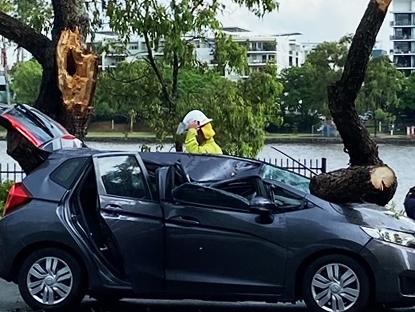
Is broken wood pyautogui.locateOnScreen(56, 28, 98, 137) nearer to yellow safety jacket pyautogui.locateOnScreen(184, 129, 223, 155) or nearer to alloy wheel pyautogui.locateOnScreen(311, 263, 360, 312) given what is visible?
yellow safety jacket pyautogui.locateOnScreen(184, 129, 223, 155)

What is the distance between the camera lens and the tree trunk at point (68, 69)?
13219 mm

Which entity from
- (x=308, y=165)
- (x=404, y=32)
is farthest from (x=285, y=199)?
(x=404, y=32)

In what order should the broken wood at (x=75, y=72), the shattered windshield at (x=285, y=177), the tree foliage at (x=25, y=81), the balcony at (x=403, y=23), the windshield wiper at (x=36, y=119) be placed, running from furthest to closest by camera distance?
the balcony at (x=403, y=23) → the tree foliage at (x=25, y=81) → the broken wood at (x=75, y=72) → the windshield wiper at (x=36, y=119) → the shattered windshield at (x=285, y=177)

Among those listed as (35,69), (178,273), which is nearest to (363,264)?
(178,273)

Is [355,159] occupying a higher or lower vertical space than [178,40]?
lower

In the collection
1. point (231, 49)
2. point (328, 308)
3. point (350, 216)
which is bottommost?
point (328, 308)

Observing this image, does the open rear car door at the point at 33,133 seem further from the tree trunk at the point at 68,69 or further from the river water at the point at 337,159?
the river water at the point at 337,159

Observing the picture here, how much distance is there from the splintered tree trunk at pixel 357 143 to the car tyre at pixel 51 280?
227 cm

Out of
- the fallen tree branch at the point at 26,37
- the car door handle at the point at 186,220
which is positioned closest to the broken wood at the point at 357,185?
the car door handle at the point at 186,220

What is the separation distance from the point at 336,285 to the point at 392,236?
0.63 metres

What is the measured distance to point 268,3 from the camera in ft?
54.7

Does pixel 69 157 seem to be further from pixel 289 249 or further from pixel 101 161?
pixel 289 249

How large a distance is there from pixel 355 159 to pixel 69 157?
123 inches

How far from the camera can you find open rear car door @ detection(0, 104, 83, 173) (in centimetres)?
913
